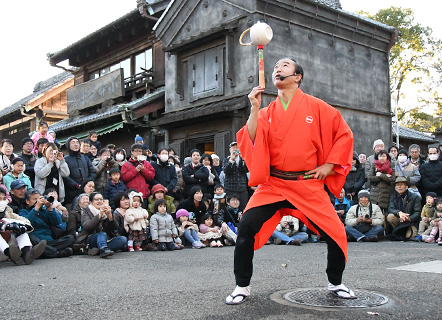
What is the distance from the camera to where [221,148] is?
14133mm

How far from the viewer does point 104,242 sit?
7039 millimetres

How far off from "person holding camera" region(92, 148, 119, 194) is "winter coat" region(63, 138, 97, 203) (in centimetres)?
17

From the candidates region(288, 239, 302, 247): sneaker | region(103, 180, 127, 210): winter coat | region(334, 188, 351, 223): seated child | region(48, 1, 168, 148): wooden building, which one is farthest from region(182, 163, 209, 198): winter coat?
region(48, 1, 168, 148): wooden building

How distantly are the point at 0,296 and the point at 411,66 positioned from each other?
24564mm

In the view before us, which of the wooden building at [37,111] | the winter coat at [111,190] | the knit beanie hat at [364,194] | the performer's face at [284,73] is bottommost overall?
the knit beanie hat at [364,194]

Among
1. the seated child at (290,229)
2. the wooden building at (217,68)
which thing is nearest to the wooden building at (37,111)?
the wooden building at (217,68)

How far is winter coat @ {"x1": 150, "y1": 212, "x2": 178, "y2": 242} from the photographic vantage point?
8.09m

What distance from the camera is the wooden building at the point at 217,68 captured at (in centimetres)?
1433

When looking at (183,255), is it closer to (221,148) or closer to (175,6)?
(221,148)

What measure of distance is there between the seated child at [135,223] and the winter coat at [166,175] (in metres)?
1.24

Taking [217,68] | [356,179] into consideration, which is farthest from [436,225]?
[217,68]

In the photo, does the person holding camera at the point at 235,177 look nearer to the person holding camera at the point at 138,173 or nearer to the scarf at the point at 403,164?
the person holding camera at the point at 138,173

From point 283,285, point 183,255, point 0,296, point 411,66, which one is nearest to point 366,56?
point 411,66

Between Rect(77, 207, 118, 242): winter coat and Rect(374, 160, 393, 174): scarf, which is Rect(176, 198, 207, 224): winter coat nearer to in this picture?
Rect(77, 207, 118, 242): winter coat
